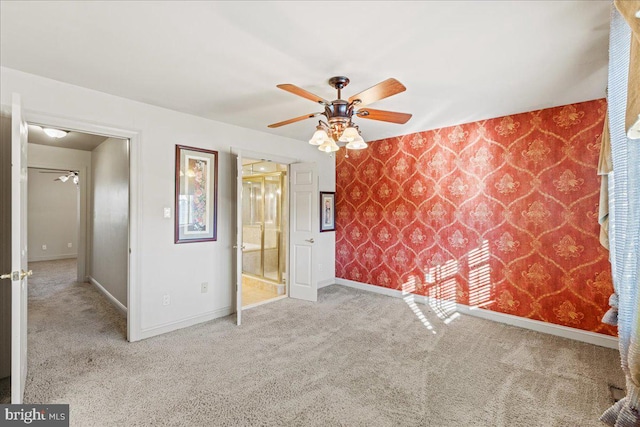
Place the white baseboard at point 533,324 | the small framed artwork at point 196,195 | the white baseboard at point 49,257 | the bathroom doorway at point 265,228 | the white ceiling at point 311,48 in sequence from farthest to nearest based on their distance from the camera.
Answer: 1. the white baseboard at point 49,257
2. the bathroom doorway at point 265,228
3. the small framed artwork at point 196,195
4. the white baseboard at point 533,324
5. the white ceiling at point 311,48

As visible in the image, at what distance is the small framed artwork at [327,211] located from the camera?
5109mm

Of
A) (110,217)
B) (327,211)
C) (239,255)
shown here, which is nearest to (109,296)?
(110,217)

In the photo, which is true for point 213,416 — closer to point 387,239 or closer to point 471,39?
point 471,39

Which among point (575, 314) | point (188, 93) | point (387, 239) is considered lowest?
point (575, 314)

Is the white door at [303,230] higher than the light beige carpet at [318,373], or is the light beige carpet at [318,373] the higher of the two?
the white door at [303,230]

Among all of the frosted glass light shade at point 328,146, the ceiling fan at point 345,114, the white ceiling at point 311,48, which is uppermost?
the white ceiling at point 311,48

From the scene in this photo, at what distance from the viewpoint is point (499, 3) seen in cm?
161

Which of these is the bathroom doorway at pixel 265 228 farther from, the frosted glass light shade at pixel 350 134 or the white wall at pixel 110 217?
the frosted glass light shade at pixel 350 134

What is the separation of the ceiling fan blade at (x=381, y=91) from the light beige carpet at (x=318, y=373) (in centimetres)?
221

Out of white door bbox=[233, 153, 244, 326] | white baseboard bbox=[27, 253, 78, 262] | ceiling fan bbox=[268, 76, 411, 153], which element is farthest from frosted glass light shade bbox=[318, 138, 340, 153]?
white baseboard bbox=[27, 253, 78, 262]

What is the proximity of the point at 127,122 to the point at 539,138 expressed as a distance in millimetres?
4458

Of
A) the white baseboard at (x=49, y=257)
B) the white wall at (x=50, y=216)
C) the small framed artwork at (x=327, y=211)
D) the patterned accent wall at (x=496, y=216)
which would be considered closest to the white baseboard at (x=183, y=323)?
the small framed artwork at (x=327, y=211)

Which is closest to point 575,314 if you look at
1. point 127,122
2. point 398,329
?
point 398,329

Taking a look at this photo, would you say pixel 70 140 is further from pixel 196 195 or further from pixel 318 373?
pixel 318 373
